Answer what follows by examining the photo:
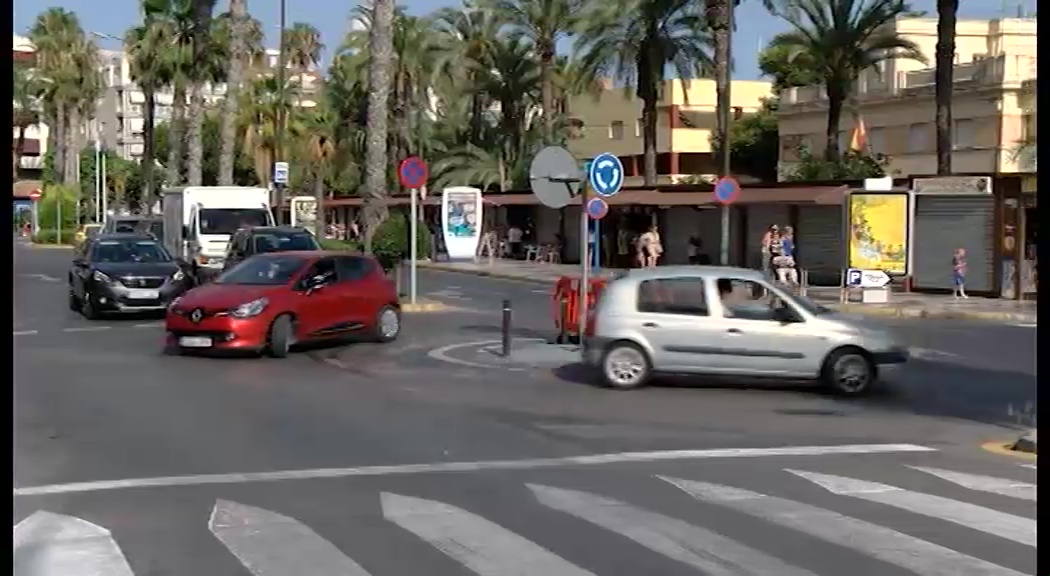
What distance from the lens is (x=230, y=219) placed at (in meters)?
32.8

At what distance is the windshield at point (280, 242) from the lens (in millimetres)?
27266

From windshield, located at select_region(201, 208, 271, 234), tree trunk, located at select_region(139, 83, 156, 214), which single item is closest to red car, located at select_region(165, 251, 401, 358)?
windshield, located at select_region(201, 208, 271, 234)

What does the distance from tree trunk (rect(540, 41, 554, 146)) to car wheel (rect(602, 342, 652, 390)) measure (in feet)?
126

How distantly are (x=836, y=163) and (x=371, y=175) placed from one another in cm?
2060

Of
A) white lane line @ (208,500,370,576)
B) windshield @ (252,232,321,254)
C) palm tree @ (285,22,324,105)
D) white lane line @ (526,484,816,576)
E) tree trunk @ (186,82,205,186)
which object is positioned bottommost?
white lane line @ (208,500,370,576)

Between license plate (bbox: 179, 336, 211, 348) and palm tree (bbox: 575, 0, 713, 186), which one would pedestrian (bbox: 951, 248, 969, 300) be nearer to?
palm tree (bbox: 575, 0, 713, 186)

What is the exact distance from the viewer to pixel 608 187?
786 inches

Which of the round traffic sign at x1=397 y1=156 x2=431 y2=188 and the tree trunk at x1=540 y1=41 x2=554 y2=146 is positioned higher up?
the tree trunk at x1=540 y1=41 x2=554 y2=146

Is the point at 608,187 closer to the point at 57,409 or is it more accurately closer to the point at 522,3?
the point at 57,409

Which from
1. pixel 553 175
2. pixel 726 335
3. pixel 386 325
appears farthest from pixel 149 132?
pixel 726 335

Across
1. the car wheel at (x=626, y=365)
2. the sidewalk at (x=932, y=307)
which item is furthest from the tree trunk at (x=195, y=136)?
the car wheel at (x=626, y=365)

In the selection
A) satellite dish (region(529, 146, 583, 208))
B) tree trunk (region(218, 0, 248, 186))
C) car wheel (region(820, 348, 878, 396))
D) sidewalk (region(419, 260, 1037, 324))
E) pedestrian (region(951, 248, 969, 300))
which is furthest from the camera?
tree trunk (region(218, 0, 248, 186))

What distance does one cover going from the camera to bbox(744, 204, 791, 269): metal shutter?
4122 centimetres

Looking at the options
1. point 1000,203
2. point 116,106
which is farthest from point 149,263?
point 116,106
